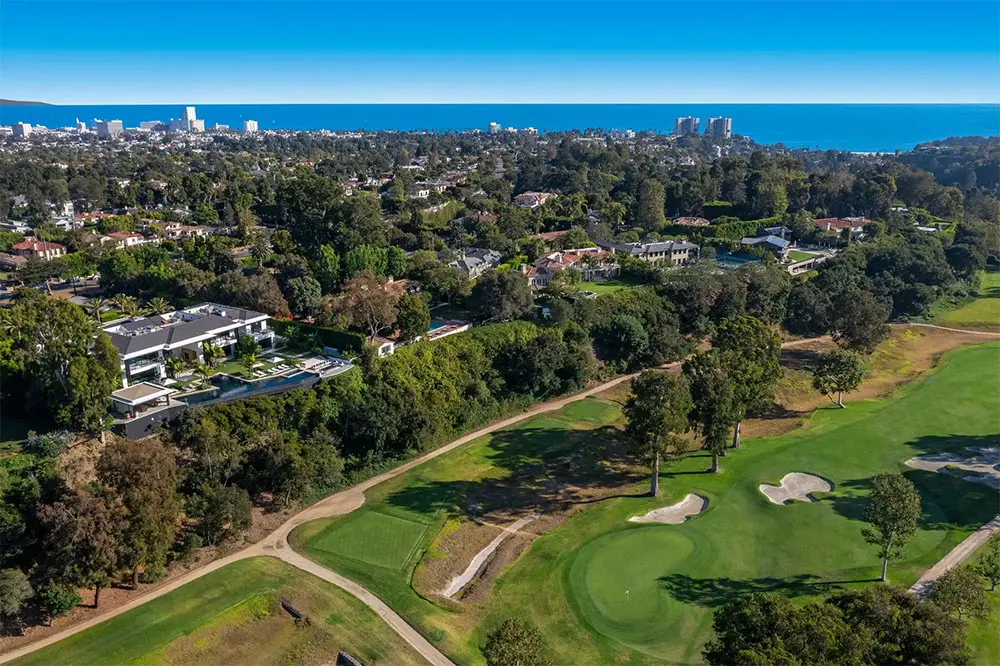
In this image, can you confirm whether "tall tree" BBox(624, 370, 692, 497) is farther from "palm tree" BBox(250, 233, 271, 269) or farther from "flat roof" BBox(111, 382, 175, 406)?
"palm tree" BBox(250, 233, 271, 269)

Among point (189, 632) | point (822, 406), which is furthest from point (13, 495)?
point (822, 406)

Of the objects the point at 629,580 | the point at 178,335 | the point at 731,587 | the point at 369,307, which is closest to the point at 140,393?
the point at 178,335

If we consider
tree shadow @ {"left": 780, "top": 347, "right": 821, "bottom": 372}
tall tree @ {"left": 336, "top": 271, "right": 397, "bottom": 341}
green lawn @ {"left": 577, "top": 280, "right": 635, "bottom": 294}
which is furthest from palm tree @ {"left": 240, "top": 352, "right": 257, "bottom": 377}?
tree shadow @ {"left": 780, "top": 347, "right": 821, "bottom": 372}

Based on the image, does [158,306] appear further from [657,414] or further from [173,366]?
[657,414]

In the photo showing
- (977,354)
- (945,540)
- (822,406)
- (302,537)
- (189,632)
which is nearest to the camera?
(189,632)

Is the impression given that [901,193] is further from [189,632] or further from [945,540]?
[189,632]

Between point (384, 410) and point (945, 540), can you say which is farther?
point (384, 410)
